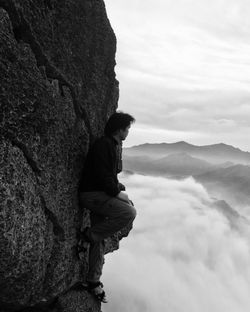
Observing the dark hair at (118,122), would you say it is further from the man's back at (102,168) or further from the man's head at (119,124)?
the man's back at (102,168)

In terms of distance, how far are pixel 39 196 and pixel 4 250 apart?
2.01 meters

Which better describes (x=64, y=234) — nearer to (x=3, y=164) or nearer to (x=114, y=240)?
(x=3, y=164)

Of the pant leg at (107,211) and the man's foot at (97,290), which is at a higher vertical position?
the pant leg at (107,211)

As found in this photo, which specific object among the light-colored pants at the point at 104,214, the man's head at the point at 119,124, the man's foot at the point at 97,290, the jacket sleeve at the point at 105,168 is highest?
the man's head at the point at 119,124

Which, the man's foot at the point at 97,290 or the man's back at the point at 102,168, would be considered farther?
the man's foot at the point at 97,290

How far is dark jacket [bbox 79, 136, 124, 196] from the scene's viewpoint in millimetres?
10719

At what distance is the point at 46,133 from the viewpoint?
403 inches

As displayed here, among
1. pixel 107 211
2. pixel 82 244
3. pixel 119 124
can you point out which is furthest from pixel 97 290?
pixel 119 124

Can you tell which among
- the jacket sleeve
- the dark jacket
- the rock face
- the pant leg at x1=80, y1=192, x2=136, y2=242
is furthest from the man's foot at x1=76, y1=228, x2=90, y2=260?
the jacket sleeve

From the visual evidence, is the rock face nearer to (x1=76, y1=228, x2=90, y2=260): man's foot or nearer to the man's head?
(x1=76, y1=228, x2=90, y2=260): man's foot

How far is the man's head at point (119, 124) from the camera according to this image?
11.6m

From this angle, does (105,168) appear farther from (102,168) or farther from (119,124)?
(119,124)

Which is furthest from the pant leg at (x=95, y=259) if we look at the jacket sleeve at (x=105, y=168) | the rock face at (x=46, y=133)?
the jacket sleeve at (x=105, y=168)

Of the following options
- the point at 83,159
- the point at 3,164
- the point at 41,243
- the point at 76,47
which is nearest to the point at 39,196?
the point at 41,243
